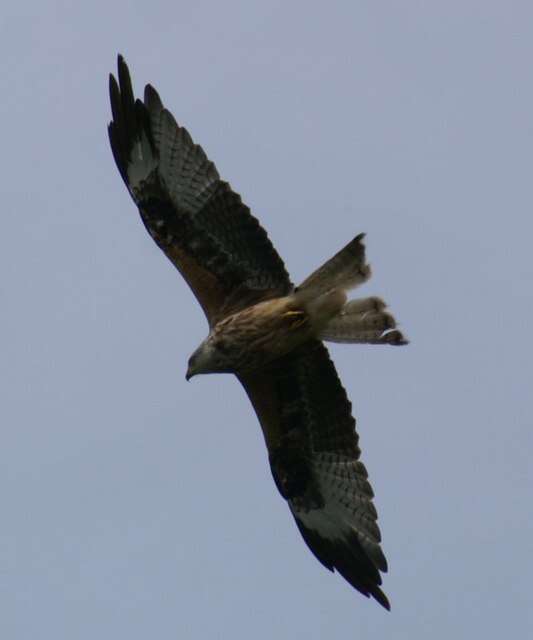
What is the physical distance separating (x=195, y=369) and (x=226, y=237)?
3.31 ft

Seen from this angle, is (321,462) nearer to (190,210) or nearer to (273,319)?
(273,319)

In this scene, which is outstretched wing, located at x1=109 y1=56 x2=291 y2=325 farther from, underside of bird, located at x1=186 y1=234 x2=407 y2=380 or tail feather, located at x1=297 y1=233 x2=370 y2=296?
tail feather, located at x1=297 y1=233 x2=370 y2=296

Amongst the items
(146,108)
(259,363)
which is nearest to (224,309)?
(259,363)

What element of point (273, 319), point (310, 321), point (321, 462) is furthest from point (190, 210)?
point (321, 462)

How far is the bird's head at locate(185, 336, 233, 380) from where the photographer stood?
13.7m

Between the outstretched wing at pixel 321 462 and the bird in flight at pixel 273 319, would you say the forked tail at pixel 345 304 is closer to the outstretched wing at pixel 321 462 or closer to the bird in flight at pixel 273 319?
the bird in flight at pixel 273 319

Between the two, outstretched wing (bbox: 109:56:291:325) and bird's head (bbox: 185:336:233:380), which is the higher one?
outstretched wing (bbox: 109:56:291:325)

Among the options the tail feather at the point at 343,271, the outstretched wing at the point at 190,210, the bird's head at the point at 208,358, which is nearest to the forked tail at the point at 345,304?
the tail feather at the point at 343,271

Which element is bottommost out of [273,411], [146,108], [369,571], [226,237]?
[369,571]

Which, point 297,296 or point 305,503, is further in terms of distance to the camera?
point 305,503

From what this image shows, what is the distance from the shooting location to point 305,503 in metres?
14.8

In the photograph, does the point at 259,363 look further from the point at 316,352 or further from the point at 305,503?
the point at 305,503

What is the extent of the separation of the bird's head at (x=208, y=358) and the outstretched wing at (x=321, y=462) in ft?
1.76

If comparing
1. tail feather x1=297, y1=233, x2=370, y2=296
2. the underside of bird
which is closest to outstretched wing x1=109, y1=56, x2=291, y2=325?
the underside of bird
